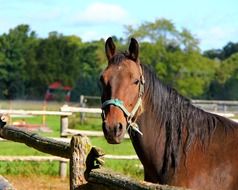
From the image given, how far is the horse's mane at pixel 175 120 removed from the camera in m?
4.62

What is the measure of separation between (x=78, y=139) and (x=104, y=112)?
0.45 m

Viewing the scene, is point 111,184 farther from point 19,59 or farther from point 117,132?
point 19,59

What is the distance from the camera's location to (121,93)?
14.9ft

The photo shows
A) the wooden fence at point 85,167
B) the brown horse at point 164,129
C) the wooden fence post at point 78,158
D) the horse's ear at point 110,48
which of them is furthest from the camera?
the horse's ear at point 110,48

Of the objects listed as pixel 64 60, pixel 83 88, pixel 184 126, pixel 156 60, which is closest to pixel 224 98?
pixel 156 60

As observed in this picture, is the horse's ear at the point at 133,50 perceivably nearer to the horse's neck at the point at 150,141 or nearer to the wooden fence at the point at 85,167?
the horse's neck at the point at 150,141

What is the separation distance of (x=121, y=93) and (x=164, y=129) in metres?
0.50

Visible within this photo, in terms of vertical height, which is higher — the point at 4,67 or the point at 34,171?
the point at 4,67

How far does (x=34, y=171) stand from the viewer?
11766 mm

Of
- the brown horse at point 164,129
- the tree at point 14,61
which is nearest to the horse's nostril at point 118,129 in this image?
the brown horse at point 164,129

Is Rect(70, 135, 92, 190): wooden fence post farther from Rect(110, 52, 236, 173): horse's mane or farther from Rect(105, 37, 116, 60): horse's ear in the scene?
Rect(105, 37, 116, 60): horse's ear

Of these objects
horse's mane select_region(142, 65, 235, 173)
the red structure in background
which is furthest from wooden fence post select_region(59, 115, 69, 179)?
Result: the red structure in background

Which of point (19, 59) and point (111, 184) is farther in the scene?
point (19, 59)

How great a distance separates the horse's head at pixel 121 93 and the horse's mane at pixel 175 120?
15 cm
